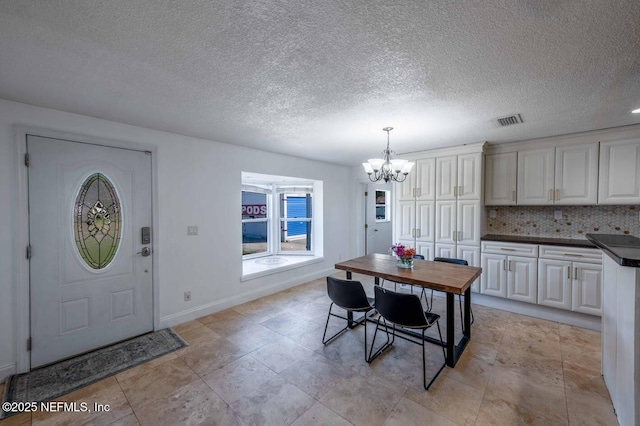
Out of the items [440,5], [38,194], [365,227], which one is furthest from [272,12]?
[365,227]

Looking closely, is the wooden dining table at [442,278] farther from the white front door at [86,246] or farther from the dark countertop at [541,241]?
the white front door at [86,246]

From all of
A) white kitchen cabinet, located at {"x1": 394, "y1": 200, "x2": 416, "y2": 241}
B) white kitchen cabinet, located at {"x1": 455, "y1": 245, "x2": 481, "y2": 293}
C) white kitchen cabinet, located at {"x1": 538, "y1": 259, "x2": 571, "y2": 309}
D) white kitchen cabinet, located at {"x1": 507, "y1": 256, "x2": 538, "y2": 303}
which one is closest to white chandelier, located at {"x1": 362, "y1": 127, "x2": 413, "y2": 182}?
white kitchen cabinet, located at {"x1": 394, "y1": 200, "x2": 416, "y2": 241}

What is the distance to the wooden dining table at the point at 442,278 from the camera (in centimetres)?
228

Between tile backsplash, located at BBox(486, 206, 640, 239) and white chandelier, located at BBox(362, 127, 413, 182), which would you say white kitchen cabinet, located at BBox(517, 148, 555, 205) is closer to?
tile backsplash, located at BBox(486, 206, 640, 239)

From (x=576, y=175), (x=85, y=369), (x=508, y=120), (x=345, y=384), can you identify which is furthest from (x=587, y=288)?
(x=85, y=369)

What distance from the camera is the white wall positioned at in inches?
87.5

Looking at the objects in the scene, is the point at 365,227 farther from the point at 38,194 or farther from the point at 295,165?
the point at 38,194

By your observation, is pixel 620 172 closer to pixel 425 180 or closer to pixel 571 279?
pixel 571 279

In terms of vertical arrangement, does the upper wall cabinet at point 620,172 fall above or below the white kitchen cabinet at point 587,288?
above

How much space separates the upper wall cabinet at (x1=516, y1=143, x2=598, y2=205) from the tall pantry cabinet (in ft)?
1.93

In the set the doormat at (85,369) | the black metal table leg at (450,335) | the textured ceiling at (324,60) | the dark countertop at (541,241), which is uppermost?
the textured ceiling at (324,60)

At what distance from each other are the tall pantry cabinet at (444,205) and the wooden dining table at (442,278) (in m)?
1.26

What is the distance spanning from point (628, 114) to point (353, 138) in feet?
9.11

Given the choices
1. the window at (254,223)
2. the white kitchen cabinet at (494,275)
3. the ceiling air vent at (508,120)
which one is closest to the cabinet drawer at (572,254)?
the white kitchen cabinet at (494,275)
